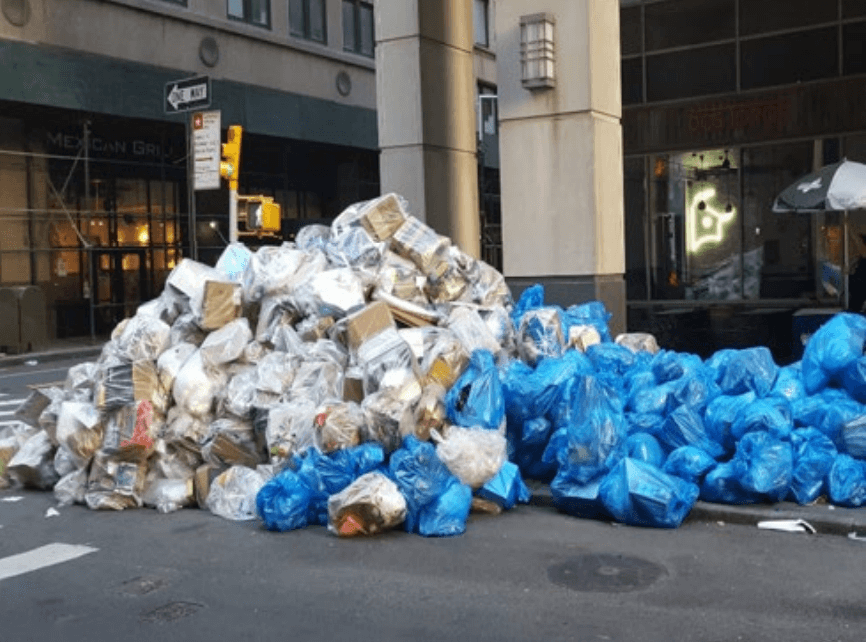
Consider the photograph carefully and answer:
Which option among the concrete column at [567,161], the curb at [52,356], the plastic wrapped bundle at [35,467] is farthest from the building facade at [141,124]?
the plastic wrapped bundle at [35,467]

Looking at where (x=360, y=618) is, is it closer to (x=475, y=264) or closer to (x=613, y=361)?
(x=613, y=361)

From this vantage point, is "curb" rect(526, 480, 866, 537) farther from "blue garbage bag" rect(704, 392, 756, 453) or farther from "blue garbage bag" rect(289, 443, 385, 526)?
"blue garbage bag" rect(289, 443, 385, 526)

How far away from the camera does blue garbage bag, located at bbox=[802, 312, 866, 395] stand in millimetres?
7566

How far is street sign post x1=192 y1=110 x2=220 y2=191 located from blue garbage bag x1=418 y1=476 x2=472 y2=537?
6824 millimetres

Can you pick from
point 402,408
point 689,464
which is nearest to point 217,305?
point 402,408

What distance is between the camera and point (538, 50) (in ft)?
36.1

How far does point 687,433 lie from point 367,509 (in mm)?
2430

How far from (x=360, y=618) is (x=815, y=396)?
427 cm

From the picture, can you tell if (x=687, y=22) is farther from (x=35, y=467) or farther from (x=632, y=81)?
(x=35, y=467)

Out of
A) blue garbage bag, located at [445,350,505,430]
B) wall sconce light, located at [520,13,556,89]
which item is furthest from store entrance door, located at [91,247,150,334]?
blue garbage bag, located at [445,350,505,430]

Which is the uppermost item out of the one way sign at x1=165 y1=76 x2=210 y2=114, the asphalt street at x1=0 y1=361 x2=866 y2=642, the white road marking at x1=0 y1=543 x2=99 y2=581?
the one way sign at x1=165 y1=76 x2=210 y2=114

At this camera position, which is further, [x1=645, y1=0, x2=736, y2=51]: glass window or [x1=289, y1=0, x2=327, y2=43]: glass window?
[x1=289, y1=0, x2=327, y2=43]: glass window

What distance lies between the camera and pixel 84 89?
23047mm

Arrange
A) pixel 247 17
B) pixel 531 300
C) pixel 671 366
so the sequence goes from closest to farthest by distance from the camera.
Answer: pixel 671 366 < pixel 531 300 < pixel 247 17
